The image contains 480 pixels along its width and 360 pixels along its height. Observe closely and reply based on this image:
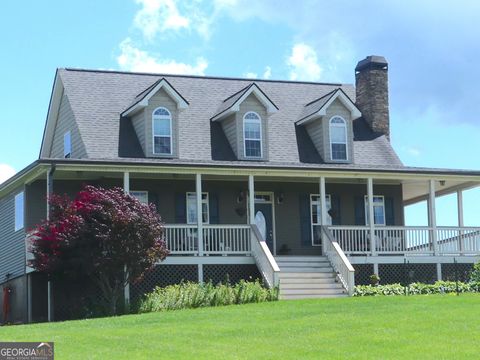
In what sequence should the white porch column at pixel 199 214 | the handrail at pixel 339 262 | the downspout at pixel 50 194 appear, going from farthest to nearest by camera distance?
the white porch column at pixel 199 214 → the handrail at pixel 339 262 → the downspout at pixel 50 194

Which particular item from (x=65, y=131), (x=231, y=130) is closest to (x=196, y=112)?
(x=231, y=130)

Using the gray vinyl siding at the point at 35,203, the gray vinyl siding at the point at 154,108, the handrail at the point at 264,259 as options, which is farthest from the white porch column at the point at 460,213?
the gray vinyl siding at the point at 35,203

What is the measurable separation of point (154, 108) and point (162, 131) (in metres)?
0.78

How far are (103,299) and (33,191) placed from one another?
5.42 meters

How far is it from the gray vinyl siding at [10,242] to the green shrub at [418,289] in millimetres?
10642

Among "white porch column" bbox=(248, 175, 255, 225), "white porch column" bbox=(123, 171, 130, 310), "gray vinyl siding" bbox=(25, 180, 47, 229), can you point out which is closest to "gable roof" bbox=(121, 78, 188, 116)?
"white porch column" bbox=(123, 171, 130, 310)

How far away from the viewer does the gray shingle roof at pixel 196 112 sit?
34.1 m

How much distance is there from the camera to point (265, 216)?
1390 inches

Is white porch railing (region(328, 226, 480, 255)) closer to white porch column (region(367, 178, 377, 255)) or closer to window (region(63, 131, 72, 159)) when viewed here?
white porch column (region(367, 178, 377, 255))

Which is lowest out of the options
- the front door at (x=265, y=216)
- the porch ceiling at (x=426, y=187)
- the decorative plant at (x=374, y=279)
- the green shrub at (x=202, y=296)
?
the green shrub at (x=202, y=296)

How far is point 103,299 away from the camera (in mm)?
29141

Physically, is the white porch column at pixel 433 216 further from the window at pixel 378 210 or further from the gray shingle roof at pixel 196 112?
the window at pixel 378 210

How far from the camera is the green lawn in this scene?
18.2m

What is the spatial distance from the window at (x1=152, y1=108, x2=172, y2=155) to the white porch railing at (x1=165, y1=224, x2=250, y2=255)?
265 centimetres
